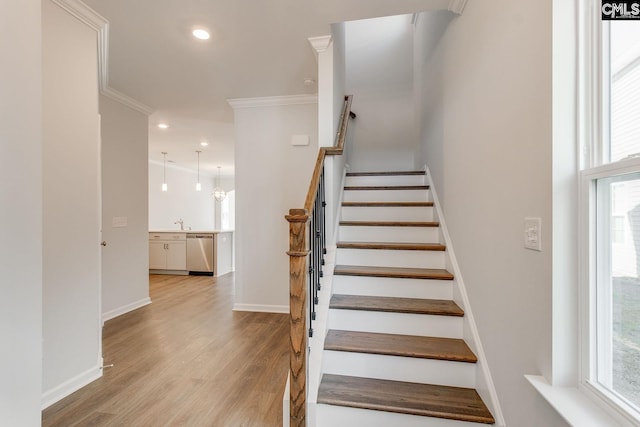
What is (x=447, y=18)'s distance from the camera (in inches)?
96.7

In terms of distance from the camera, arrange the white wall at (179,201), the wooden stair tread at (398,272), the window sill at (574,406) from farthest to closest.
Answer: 1. the white wall at (179,201)
2. the wooden stair tread at (398,272)
3. the window sill at (574,406)

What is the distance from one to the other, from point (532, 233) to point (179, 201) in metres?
9.48

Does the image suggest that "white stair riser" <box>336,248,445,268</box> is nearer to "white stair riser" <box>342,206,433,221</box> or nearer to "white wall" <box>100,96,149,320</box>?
"white stair riser" <box>342,206,433,221</box>

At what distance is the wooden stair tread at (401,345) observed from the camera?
5.89ft

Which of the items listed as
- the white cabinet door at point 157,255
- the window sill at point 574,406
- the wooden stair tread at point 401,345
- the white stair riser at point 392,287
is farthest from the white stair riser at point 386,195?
the white cabinet door at point 157,255

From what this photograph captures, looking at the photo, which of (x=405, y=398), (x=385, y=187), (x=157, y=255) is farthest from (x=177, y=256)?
(x=405, y=398)

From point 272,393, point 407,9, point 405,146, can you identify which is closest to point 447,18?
point 407,9

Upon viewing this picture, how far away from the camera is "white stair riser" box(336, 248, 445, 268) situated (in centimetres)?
252

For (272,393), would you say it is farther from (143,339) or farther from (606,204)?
Answer: (606,204)

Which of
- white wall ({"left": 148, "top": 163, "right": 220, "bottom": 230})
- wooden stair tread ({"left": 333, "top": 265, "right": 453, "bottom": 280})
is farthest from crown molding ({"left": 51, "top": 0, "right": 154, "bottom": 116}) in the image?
white wall ({"left": 148, "top": 163, "right": 220, "bottom": 230})

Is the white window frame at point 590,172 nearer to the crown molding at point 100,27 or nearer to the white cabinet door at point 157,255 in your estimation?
the crown molding at point 100,27

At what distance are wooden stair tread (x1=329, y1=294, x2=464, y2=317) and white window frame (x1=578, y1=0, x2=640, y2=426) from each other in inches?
36.6

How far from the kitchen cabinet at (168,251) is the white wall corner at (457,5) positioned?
596 cm

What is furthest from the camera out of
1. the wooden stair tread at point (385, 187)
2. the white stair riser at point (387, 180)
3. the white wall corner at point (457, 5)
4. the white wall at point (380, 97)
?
the white wall at point (380, 97)
